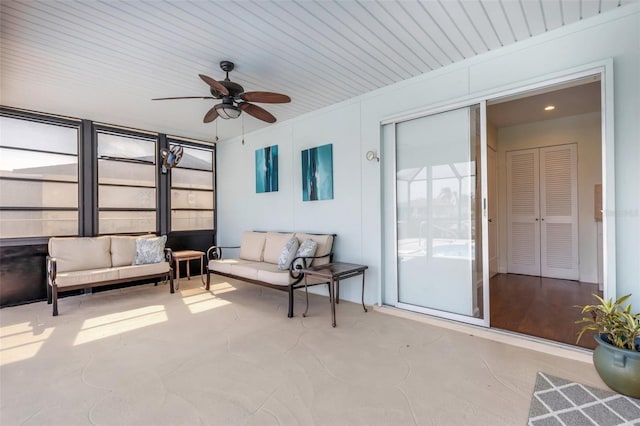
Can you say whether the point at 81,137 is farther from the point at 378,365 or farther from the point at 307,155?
the point at 378,365

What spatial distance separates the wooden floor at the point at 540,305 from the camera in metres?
2.95

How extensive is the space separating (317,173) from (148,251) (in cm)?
277

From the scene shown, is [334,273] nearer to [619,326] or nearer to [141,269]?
[619,326]

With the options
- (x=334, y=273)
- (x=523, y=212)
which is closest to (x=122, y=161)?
(x=334, y=273)

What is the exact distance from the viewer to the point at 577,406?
189 centimetres

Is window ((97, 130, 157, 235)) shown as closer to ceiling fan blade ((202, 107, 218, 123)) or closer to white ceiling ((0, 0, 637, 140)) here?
white ceiling ((0, 0, 637, 140))

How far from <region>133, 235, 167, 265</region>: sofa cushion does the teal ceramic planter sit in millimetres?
5062

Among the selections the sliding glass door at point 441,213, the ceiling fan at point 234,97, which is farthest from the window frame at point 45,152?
the sliding glass door at point 441,213

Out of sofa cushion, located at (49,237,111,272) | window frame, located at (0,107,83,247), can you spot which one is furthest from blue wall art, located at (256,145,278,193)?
window frame, located at (0,107,83,247)

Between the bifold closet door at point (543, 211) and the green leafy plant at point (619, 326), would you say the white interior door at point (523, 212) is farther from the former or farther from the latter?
the green leafy plant at point (619, 326)

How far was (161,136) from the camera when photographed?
18.4 feet

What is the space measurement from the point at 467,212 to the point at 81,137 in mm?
5346

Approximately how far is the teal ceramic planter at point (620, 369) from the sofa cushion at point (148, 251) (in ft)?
16.6

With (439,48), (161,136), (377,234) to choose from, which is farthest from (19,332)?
(439,48)
